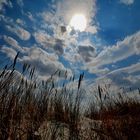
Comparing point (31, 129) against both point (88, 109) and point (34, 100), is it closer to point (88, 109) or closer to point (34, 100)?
point (34, 100)

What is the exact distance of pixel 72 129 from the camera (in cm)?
362

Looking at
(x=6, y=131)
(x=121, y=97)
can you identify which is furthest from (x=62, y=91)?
(x=121, y=97)

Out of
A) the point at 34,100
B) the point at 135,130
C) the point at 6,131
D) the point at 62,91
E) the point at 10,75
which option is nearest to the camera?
the point at 6,131

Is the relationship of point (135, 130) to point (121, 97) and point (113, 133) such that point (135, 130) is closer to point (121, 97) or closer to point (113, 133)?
point (113, 133)

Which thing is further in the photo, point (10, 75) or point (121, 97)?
point (121, 97)

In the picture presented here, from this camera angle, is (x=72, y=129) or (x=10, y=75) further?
(x=72, y=129)

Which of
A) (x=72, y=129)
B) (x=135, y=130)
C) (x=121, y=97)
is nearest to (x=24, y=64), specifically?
(x=72, y=129)

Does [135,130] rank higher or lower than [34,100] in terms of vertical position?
lower

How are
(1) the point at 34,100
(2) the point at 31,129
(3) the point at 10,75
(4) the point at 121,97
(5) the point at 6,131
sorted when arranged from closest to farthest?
(5) the point at 6,131, (2) the point at 31,129, (3) the point at 10,75, (1) the point at 34,100, (4) the point at 121,97

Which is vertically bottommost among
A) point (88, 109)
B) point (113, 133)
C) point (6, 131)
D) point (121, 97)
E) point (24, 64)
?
point (6, 131)

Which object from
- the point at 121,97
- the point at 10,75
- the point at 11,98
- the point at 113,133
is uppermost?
the point at 121,97

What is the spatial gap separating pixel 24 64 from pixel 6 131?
4.56 ft

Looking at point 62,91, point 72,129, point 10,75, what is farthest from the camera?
point 62,91

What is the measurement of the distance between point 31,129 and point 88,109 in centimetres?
466
